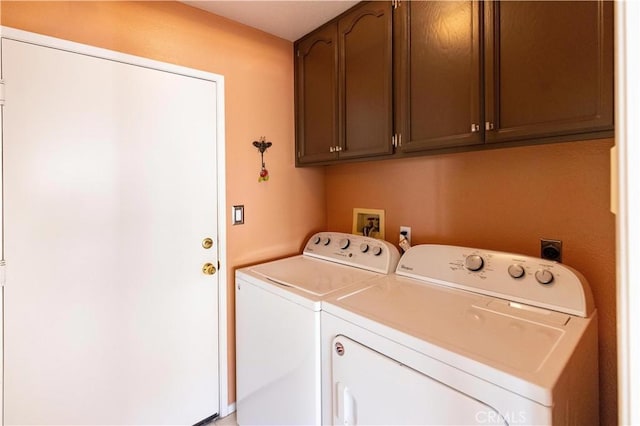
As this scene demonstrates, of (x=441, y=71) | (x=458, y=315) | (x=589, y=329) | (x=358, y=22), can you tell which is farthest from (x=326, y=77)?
(x=589, y=329)

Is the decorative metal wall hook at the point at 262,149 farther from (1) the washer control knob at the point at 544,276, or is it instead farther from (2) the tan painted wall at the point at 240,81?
(1) the washer control knob at the point at 544,276

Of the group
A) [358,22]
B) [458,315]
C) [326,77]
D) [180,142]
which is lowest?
[458,315]

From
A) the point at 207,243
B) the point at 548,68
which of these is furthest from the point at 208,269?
the point at 548,68

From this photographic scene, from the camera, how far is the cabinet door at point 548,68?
0.99 meters

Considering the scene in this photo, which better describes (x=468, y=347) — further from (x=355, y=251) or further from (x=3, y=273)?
(x=3, y=273)

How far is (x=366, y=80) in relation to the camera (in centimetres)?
165

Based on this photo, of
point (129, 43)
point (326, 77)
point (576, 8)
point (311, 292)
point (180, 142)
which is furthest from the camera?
point (326, 77)

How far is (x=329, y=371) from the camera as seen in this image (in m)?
1.20

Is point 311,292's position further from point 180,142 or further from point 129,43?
point 129,43

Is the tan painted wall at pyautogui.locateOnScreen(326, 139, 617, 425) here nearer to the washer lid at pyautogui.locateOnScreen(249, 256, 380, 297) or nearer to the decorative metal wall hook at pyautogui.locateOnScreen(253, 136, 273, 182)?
the washer lid at pyautogui.locateOnScreen(249, 256, 380, 297)

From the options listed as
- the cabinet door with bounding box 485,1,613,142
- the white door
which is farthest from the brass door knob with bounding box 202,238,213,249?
the cabinet door with bounding box 485,1,613,142

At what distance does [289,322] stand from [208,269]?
664 millimetres

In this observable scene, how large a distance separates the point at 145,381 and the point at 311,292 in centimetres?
104

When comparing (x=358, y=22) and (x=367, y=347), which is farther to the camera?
(x=358, y=22)
